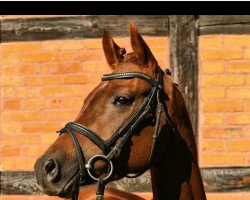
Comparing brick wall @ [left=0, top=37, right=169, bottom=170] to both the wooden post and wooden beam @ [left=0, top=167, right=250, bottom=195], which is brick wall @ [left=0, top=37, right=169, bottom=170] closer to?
wooden beam @ [left=0, top=167, right=250, bottom=195]

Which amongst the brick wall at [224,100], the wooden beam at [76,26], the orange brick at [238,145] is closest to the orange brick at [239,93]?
the brick wall at [224,100]

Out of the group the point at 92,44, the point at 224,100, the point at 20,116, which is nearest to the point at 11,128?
the point at 20,116

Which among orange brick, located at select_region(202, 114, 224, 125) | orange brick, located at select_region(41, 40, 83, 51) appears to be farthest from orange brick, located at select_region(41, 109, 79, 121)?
orange brick, located at select_region(202, 114, 224, 125)

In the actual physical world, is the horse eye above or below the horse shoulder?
above

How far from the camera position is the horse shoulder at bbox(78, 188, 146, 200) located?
4.05 meters

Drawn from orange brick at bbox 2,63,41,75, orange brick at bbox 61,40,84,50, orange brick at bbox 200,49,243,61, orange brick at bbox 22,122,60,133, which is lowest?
orange brick at bbox 22,122,60,133

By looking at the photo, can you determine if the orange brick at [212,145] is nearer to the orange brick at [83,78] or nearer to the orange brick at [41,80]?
the orange brick at [83,78]

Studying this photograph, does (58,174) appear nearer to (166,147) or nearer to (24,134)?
(166,147)

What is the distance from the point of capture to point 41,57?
4684 mm

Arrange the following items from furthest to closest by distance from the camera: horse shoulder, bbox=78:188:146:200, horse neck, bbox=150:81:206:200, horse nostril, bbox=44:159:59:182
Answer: horse shoulder, bbox=78:188:146:200
horse neck, bbox=150:81:206:200
horse nostril, bbox=44:159:59:182

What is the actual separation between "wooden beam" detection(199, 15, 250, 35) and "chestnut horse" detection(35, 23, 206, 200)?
1613 mm

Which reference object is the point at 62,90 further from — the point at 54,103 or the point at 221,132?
the point at 221,132

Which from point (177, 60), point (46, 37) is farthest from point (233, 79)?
point (46, 37)

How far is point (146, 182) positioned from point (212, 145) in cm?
64
